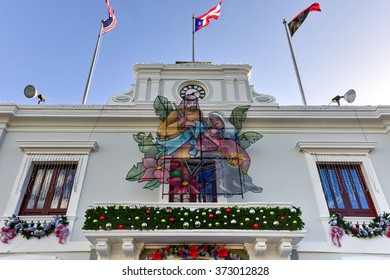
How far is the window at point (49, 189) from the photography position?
27.2ft

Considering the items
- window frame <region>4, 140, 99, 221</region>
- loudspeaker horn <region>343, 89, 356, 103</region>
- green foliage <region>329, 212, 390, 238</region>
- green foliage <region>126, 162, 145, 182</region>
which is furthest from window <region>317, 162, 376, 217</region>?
window frame <region>4, 140, 99, 221</region>

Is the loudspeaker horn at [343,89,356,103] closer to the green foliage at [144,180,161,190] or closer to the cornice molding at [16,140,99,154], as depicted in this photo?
the green foliage at [144,180,161,190]

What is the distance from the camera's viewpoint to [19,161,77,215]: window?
8281 mm

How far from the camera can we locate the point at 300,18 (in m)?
12.6

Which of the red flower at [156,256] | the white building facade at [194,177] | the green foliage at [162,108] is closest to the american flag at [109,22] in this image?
the white building facade at [194,177]

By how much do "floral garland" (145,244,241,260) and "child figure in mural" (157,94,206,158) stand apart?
247 cm

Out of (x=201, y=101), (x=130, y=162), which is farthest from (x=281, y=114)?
(x=130, y=162)

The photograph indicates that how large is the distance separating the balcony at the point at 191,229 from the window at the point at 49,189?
69.0 inches

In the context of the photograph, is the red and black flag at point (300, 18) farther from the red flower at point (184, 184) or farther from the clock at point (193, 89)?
the red flower at point (184, 184)

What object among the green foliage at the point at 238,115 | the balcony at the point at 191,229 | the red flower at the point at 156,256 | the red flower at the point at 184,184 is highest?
the green foliage at the point at 238,115
